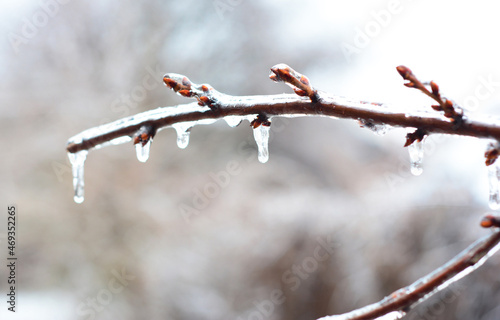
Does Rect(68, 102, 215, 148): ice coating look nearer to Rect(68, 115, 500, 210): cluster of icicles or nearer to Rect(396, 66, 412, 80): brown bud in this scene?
Rect(68, 115, 500, 210): cluster of icicles


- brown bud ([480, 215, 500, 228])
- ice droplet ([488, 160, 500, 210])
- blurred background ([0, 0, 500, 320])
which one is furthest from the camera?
blurred background ([0, 0, 500, 320])

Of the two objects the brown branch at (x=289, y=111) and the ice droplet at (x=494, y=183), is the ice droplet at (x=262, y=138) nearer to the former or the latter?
the brown branch at (x=289, y=111)

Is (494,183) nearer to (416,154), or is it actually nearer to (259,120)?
(416,154)

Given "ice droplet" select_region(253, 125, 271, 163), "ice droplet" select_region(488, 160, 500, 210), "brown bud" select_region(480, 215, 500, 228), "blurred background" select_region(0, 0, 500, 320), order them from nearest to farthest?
1. "brown bud" select_region(480, 215, 500, 228)
2. "ice droplet" select_region(488, 160, 500, 210)
3. "ice droplet" select_region(253, 125, 271, 163)
4. "blurred background" select_region(0, 0, 500, 320)

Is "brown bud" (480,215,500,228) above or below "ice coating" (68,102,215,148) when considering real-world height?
below

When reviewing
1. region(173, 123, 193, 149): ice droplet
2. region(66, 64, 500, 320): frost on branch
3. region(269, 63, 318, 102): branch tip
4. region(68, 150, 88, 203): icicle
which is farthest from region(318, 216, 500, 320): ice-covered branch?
region(68, 150, 88, 203): icicle

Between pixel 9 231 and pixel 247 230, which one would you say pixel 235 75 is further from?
pixel 9 231
